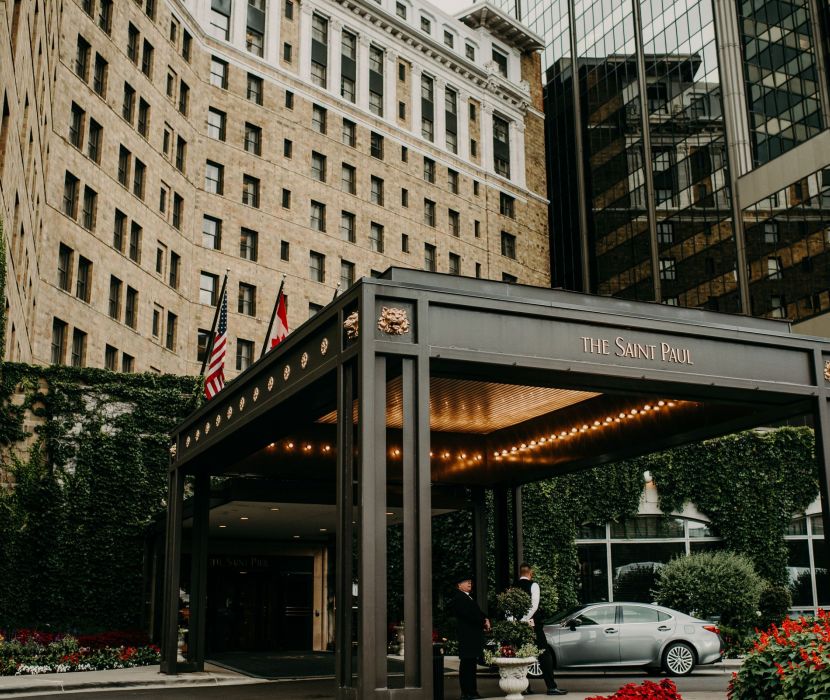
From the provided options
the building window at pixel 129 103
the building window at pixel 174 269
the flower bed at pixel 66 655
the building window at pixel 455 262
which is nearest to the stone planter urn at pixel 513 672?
the flower bed at pixel 66 655

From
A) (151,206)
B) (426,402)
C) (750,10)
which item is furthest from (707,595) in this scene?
(750,10)

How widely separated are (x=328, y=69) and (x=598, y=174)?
1919cm

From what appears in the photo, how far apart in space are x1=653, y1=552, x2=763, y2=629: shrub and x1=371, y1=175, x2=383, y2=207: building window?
33849 millimetres

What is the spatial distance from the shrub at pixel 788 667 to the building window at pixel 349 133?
2012 inches

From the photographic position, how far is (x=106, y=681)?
58.6 feet

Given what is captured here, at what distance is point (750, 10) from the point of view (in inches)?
2069

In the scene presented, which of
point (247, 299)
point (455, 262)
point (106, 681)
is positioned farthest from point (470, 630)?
point (455, 262)

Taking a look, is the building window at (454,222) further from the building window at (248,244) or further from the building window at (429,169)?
the building window at (248,244)

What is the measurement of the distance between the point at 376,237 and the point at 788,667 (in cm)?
5061

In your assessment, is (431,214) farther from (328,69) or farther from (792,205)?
(792,205)

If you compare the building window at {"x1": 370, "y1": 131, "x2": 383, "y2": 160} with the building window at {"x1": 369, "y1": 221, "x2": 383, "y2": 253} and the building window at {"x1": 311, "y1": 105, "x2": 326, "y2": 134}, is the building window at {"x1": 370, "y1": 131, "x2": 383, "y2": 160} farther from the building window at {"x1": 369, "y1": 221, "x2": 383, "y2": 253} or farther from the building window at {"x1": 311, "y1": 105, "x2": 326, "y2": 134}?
the building window at {"x1": 369, "y1": 221, "x2": 383, "y2": 253}

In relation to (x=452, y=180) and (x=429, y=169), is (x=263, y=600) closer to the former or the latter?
(x=429, y=169)

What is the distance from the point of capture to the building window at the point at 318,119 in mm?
55781

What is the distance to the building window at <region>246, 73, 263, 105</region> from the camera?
5316 cm
